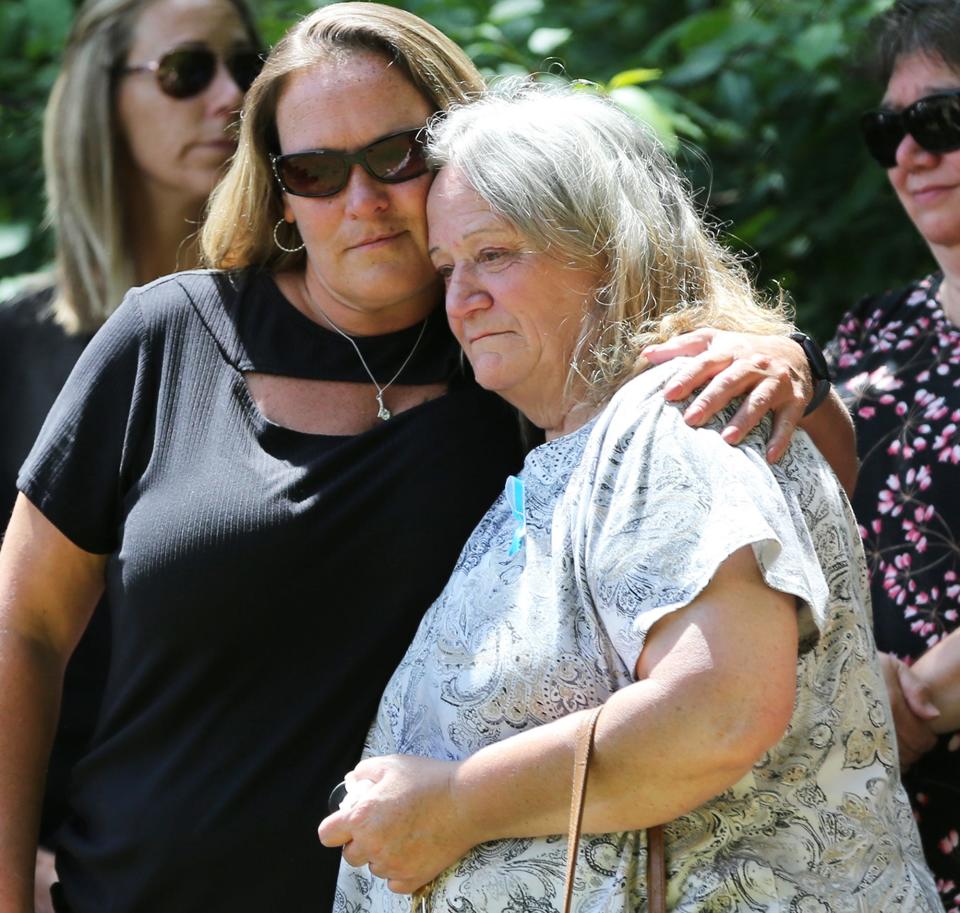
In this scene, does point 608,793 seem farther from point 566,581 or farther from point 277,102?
point 277,102

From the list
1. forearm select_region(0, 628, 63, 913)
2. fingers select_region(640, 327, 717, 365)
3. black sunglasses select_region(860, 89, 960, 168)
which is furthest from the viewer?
black sunglasses select_region(860, 89, 960, 168)

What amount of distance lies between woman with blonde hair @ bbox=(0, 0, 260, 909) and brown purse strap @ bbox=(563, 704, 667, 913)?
1.86 metres

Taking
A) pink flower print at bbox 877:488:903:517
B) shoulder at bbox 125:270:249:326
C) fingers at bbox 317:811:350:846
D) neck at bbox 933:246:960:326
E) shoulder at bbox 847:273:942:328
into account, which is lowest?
pink flower print at bbox 877:488:903:517

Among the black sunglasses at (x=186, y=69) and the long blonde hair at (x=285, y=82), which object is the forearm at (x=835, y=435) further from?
the black sunglasses at (x=186, y=69)

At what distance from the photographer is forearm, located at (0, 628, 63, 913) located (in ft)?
7.70

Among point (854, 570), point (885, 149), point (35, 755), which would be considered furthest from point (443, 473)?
point (885, 149)

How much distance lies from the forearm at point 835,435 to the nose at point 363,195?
74cm

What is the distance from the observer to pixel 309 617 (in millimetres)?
2277

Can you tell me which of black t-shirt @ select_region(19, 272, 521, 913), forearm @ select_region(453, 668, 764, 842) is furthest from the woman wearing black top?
forearm @ select_region(453, 668, 764, 842)

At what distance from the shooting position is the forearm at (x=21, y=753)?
235 centimetres

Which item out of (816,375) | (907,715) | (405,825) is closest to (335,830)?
(405,825)

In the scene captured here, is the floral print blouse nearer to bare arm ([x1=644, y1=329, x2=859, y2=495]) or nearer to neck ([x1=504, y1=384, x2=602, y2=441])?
bare arm ([x1=644, y1=329, x2=859, y2=495])

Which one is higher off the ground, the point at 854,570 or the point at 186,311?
the point at 186,311

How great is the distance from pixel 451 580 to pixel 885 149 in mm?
1525
